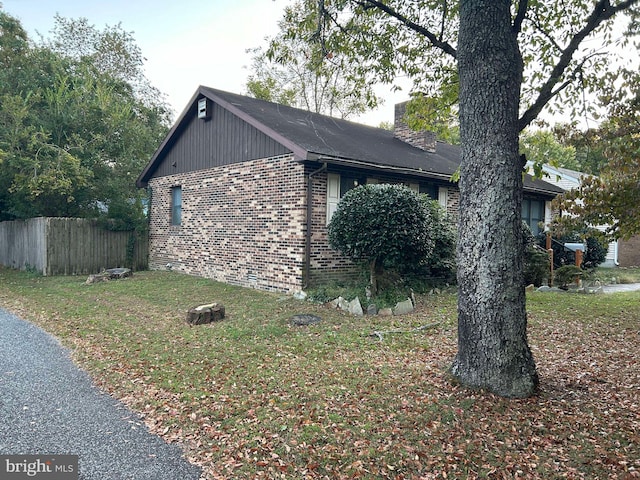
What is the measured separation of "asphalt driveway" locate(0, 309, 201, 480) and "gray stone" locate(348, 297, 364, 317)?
14.2ft

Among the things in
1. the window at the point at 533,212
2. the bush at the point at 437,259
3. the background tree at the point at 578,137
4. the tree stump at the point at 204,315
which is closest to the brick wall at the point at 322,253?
the bush at the point at 437,259

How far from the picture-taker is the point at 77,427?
3514 millimetres

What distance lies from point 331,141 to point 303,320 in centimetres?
535


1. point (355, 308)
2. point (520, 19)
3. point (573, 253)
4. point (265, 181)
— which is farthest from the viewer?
point (573, 253)

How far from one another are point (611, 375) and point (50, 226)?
14209 mm

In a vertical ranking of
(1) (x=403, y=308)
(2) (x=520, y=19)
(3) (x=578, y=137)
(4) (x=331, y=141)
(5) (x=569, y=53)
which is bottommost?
(1) (x=403, y=308)

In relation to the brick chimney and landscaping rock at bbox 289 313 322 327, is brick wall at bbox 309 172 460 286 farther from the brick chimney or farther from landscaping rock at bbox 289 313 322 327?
the brick chimney

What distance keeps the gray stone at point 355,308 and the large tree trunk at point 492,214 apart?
3.54 metres

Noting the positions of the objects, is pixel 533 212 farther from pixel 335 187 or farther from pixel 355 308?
pixel 355 308

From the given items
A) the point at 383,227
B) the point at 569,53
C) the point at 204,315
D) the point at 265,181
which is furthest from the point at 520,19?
the point at 265,181

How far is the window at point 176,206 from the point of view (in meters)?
13.7

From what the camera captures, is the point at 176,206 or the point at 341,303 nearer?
the point at 341,303

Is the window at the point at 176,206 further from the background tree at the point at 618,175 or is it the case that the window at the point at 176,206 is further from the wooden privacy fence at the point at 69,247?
the background tree at the point at 618,175

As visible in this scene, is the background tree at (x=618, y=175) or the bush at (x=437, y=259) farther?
the bush at (x=437, y=259)
